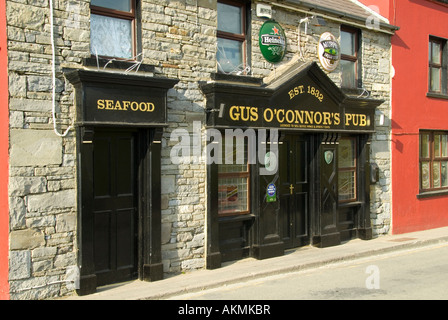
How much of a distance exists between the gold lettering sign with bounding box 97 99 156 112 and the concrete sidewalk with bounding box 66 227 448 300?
9.13 feet

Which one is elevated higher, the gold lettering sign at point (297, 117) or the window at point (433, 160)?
the gold lettering sign at point (297, 117)

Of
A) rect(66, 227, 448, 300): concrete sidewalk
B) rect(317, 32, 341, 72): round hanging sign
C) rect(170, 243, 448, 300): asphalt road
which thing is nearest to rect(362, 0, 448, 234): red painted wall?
rect(66, 227, 448, 300): concrete sidewalk

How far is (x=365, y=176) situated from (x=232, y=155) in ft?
13.2

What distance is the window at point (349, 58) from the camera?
1111 cm

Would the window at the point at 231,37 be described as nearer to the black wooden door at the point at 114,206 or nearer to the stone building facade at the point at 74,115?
the stone building facade at the point at 74,115

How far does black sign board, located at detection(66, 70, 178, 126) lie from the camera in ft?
22.1

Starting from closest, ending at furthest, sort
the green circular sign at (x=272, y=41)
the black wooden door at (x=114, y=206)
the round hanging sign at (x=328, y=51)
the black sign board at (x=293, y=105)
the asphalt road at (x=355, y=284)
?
the asphalt road at (x=355, y=284) → the black wooden door at (x=114, y=206) → the black sign board at (x=293, y=105) → the green circular sign at (x=272, y=41) → the round hanging sign at (x=328, y=51)

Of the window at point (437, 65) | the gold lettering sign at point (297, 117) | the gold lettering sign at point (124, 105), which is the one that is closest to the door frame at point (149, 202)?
the gold lettering sign at point (124, 105)

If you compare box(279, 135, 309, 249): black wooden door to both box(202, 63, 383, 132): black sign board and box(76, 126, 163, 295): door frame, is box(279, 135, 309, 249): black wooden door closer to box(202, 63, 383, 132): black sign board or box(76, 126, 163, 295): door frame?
box(202, 63, 383, 132): black sign board

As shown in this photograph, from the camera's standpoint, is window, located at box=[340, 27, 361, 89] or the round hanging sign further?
window, located at box=[340, 27, 361, 89]

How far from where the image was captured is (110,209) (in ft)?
A: 24.1

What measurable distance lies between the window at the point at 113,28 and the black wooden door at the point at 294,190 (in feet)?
12.2
